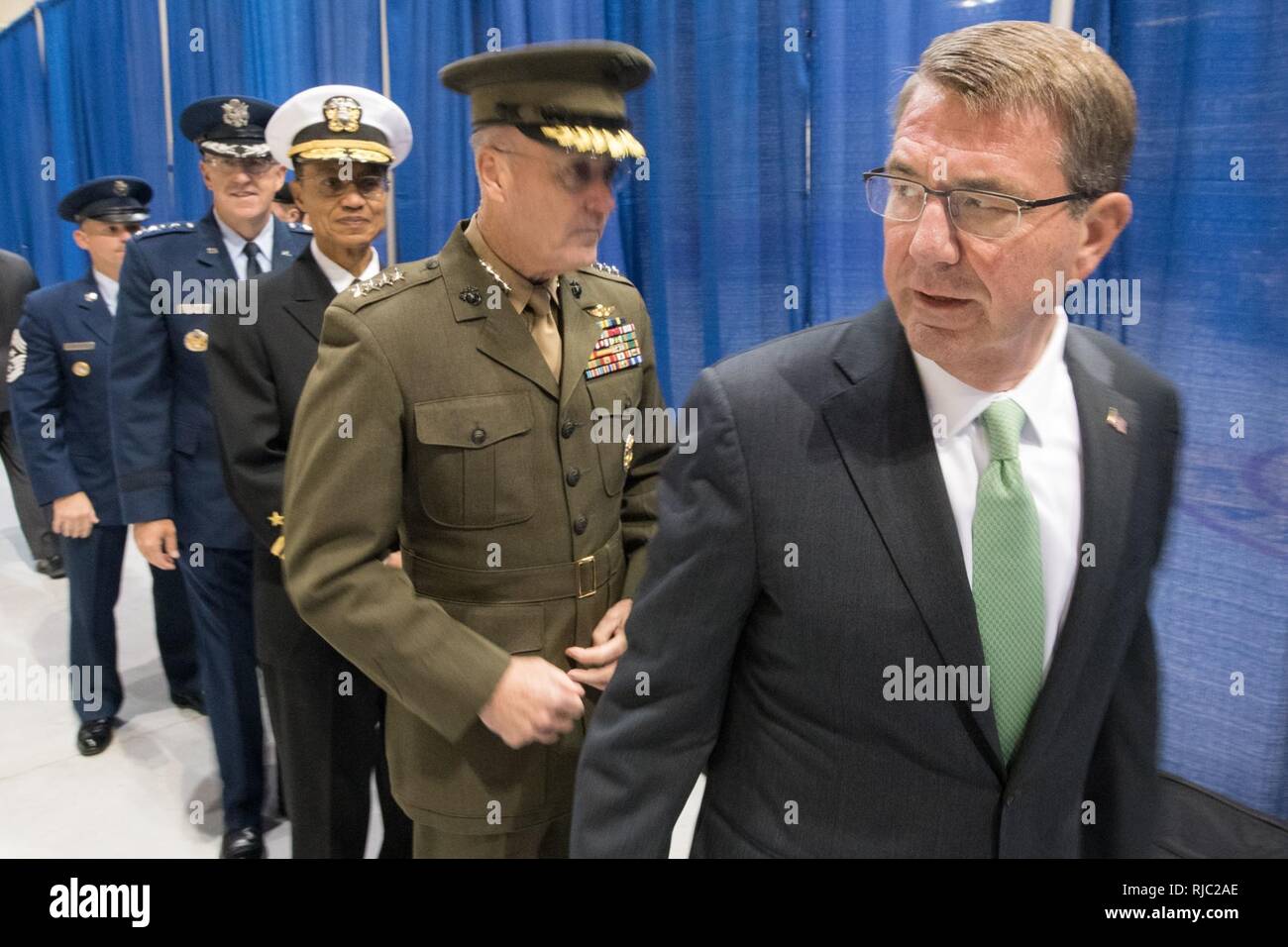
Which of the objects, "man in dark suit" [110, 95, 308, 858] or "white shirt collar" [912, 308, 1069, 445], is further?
"man in dark suit" [110, 95, 308, 858]

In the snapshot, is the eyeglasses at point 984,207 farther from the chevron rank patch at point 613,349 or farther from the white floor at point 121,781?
the white floor at point 121,781

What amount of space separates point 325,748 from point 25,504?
3.61 m

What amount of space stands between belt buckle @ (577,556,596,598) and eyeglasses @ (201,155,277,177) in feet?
5.47

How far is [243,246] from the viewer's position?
8.38 feet

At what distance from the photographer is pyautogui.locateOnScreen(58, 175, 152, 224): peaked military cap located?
3195 mm

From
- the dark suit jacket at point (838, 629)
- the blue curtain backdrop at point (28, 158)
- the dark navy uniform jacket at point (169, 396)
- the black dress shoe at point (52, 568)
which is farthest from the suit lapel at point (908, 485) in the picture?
the blue curtain backdrop at point (28, 158)

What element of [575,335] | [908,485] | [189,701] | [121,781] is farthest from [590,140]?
Answer: [189,701]

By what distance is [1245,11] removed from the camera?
1967mm

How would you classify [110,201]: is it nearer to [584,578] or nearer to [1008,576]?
[584,578]

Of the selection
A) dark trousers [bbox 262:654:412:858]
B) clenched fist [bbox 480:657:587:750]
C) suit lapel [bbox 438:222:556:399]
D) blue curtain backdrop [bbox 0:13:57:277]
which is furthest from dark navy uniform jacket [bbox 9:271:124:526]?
blue curtain backdrop [bbox 0:13:57:277]

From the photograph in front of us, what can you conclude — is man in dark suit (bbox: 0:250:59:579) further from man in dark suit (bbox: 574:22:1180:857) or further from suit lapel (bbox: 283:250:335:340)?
man in dark suit (bbox: 574:22:1180:857)
